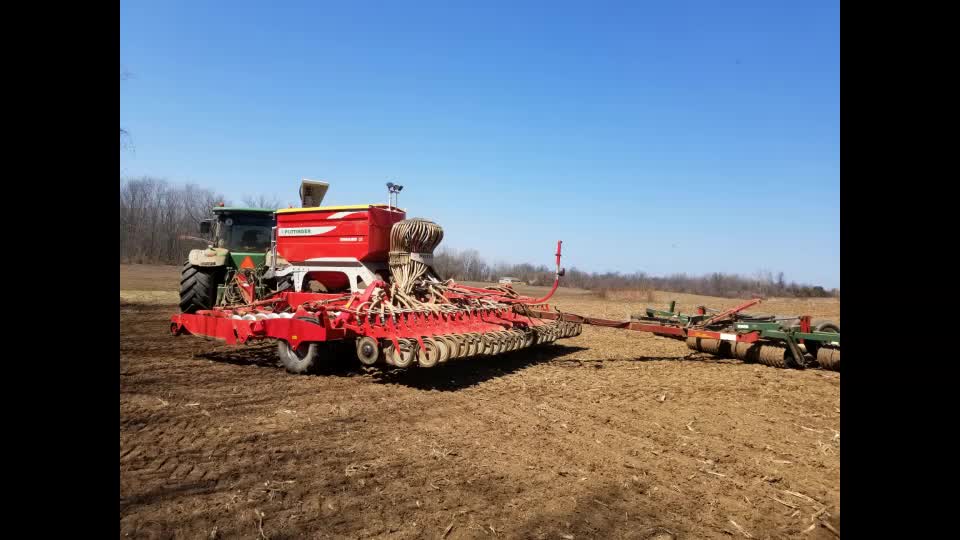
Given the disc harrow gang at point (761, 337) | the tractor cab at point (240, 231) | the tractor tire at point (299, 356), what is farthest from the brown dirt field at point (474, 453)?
the tractor cab at point (240, 231)

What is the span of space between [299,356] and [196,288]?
3.99 m

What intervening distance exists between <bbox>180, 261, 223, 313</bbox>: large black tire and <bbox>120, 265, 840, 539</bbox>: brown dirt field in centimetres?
239

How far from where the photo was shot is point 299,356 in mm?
6516

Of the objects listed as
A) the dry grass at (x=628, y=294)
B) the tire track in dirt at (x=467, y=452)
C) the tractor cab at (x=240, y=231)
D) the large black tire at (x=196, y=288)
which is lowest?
the tire track in dirt at (x=467, y=452)

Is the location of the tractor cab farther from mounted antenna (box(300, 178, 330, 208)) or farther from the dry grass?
the dry grass

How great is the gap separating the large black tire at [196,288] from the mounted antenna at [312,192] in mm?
2112

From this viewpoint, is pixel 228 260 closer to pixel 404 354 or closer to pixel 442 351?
pixel 404 354

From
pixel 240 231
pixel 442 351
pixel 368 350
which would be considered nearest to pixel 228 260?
pixel 240 231

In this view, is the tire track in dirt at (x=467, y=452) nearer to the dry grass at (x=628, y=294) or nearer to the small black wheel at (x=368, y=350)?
the small black wheel at (x=368, y=350)

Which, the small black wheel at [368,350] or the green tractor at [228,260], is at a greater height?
the green tractor at [228,260]

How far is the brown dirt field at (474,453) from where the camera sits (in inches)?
115

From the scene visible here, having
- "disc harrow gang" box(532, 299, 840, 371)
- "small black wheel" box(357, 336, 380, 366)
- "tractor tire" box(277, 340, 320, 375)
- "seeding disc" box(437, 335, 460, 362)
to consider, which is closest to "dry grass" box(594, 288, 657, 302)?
"disc harrow gang" box(532, 299, 840, 371)
